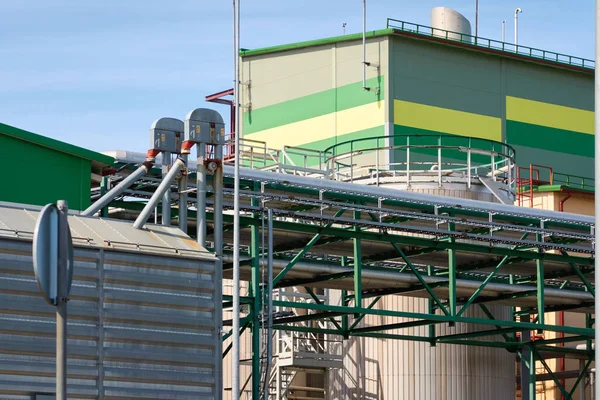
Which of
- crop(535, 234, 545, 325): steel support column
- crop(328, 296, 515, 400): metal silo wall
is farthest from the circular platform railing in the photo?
crop(535, 234, 545, 325): steel support column

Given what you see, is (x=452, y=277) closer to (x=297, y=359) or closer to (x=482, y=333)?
(x=482, y=333)

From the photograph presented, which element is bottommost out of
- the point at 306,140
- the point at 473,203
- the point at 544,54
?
the point at 473,203

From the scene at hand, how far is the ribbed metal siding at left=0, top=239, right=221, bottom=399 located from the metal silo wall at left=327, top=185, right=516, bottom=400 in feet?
49.7

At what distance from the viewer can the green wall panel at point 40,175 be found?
20.7 meters

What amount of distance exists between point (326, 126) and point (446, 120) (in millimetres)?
4775

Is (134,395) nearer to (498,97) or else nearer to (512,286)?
(512,286)

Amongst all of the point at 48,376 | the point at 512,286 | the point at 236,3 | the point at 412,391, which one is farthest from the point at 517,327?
the point at 48,376

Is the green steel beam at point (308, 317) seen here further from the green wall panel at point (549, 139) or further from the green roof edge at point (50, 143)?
the green wall panel at point (549, 139)

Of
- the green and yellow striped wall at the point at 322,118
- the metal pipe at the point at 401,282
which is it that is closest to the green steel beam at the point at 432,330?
the metal pipe at the point at 401,282

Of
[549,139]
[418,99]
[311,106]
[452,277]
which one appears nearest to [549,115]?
[549,139]

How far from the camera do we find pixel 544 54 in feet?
184

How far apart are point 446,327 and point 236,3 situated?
34.6 feet

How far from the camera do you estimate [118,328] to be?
59.6 feet

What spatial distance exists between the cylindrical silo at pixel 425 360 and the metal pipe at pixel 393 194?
4041 mm
